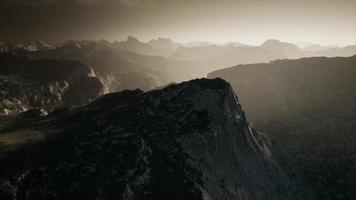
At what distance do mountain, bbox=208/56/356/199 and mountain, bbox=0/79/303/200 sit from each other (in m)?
12.3

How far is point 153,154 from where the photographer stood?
6906 centimetres

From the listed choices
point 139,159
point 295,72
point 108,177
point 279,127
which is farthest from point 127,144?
point 295,72

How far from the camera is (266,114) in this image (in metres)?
151

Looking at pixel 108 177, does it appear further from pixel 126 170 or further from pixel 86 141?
pixel 86 141

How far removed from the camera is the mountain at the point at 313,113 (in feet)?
300

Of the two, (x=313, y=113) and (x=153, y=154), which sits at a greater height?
(x=153, y=154)

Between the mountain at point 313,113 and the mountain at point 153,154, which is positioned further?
the mountain at point 313,113

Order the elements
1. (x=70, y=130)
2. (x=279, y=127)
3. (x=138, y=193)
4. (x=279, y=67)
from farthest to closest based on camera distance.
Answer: (x=279, y=67) < (x=279, y=127) < (x=70, y=130) < (x=138, y=193)

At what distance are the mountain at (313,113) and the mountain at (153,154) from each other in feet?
40.5

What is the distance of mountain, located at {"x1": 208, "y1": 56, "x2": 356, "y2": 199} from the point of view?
91.3 metres

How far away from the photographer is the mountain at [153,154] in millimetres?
58469

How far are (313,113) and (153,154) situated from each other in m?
87.7

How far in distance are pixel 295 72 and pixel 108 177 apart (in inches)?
5590

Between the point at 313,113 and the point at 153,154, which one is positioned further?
the point at 313,113
